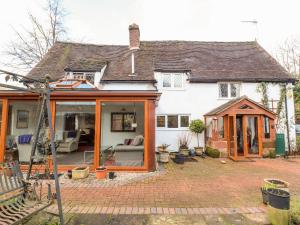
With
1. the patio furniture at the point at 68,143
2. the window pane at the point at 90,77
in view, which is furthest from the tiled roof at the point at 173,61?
the patio furniture at the point at 68,143

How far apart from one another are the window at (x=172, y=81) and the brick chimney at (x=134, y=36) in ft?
15.1

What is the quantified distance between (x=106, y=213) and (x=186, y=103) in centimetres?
1060

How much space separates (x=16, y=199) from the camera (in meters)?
3.69

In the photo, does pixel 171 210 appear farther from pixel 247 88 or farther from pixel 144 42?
pixel 144 42

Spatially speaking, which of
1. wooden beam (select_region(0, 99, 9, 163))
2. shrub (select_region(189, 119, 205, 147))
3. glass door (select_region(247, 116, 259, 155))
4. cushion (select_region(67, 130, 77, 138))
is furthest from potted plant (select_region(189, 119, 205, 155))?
wooden beam (select_region(0, 99, 9, 163))

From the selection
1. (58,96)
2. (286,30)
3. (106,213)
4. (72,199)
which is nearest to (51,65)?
(58,96)

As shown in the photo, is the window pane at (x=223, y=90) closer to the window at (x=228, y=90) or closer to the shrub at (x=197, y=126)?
the window at (x=228, y=90)

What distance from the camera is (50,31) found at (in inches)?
835

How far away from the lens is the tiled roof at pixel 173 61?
13.9 m

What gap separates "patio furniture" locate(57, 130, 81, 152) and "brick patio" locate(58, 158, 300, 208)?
19.6 feet

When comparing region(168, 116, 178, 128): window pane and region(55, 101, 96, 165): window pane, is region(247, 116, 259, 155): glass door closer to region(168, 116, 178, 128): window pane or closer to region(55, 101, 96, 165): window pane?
region(168, 116, 178, 128): window pane

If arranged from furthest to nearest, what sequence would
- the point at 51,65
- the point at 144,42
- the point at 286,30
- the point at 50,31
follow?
1. the point at 286,30
2. the point at 50,31
3. the point at 144,42
4. the point at 51,65

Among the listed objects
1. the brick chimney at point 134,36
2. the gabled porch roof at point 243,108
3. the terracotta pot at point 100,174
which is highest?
the brick chimney at point 134,36

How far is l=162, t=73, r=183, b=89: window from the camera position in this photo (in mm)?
14016
